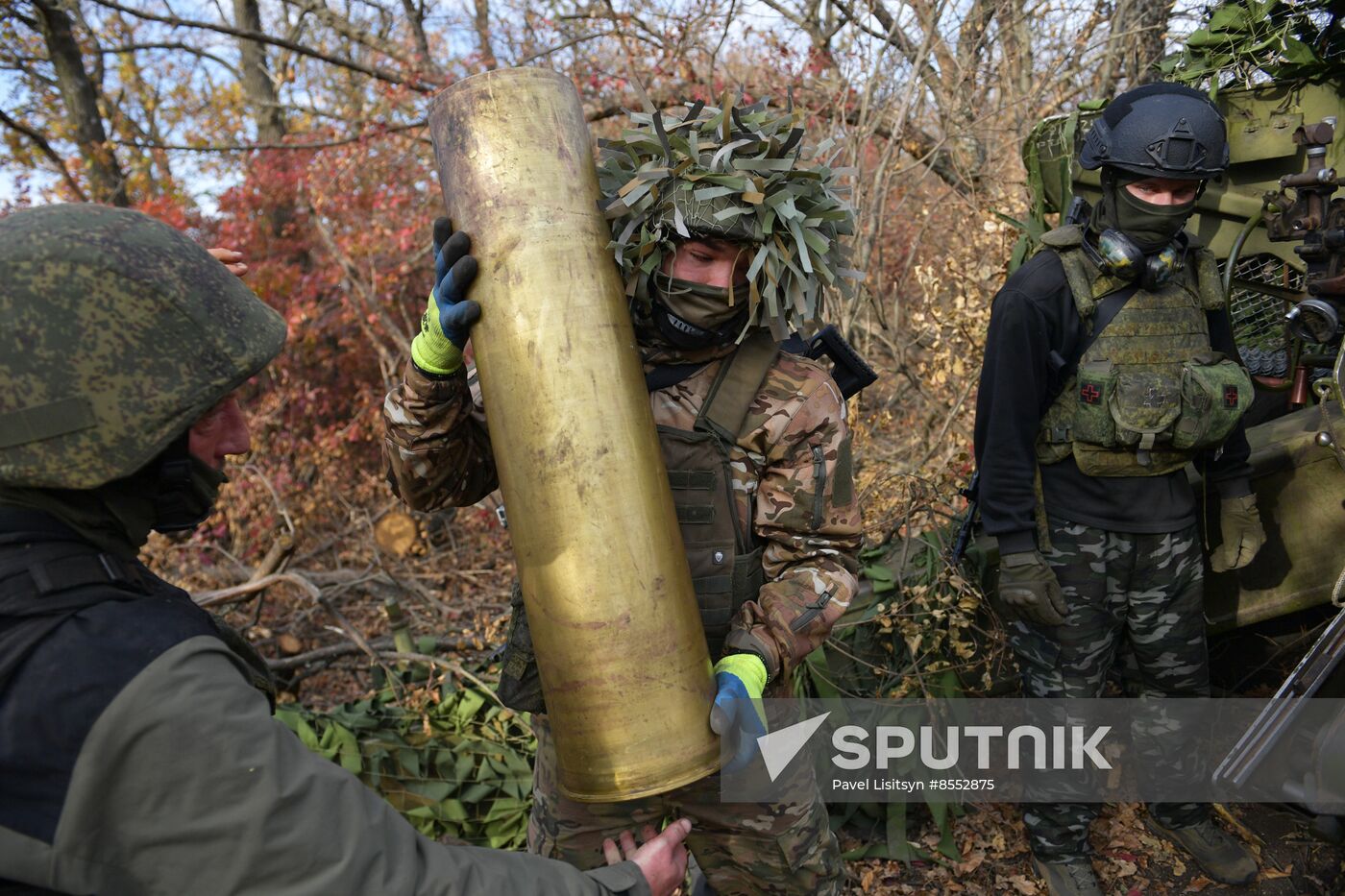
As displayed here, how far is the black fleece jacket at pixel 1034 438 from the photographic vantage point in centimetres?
315

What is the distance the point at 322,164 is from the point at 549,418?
328 inches

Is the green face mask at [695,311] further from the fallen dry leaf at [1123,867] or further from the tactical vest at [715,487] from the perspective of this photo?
the fallen dry leaf at [1123,867]

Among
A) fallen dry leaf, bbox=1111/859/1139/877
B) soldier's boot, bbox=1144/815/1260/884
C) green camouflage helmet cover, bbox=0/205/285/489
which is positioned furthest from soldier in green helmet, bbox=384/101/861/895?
soldier's boot, bbox=1144/815/1260/884

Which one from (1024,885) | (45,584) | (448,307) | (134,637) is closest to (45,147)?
(448,307)

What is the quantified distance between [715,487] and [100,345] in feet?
4.71

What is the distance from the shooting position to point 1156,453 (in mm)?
3238

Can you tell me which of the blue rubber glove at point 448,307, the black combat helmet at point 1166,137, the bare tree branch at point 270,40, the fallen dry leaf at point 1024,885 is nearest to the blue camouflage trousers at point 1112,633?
the fallen dry leaf at point 1024,885

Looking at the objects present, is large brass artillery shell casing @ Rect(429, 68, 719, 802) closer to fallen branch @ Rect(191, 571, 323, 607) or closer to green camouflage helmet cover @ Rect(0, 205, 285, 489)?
green camouflage helmet cover @ Rect(0, 205, 285, 489)

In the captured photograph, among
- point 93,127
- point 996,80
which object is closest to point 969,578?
point 996,80

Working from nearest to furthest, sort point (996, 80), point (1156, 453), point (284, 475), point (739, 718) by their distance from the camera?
point (739, 718)
point (1156, 453)
point (996, 80)
point (284, 475)

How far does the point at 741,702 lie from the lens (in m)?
2.09

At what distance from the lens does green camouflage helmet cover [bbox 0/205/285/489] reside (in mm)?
1353

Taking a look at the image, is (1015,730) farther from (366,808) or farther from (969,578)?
(366,808)

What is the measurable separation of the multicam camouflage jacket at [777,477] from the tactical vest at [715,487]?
0.12 feet
